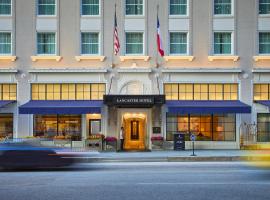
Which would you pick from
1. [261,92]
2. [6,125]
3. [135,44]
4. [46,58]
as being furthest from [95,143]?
[261,92]

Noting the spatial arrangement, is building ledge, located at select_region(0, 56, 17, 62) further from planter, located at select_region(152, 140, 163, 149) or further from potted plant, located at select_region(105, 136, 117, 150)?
planter, located at select_region(152, 140, 163, 149)

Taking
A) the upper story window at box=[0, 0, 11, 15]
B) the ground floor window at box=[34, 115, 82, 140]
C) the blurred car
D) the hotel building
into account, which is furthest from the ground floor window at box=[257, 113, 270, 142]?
the upper story window at box=[0, 0, 11, 15]

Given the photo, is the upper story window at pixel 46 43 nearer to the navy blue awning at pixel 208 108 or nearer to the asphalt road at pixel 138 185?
the navy blue awning at pixel 208 108

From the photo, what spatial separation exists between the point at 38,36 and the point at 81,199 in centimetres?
2232

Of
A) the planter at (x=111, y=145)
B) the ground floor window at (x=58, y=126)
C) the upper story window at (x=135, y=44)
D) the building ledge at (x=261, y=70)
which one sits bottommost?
the planter at (x=111, y=145)

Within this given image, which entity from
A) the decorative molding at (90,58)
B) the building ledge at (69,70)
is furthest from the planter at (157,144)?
the decorative molding at (90,58)

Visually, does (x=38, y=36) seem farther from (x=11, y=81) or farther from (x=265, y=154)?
(x=265, y=154)

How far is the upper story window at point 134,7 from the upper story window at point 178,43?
2547 mm

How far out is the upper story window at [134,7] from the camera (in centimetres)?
3278

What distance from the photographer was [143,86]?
32344mm

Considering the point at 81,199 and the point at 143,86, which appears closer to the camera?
the point at 81,199

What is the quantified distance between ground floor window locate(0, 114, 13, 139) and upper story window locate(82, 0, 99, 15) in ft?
26.9

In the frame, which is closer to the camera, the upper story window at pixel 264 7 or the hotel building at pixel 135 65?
the hotel building at pixel 135 65

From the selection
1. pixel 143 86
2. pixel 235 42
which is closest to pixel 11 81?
pixel 143 86
